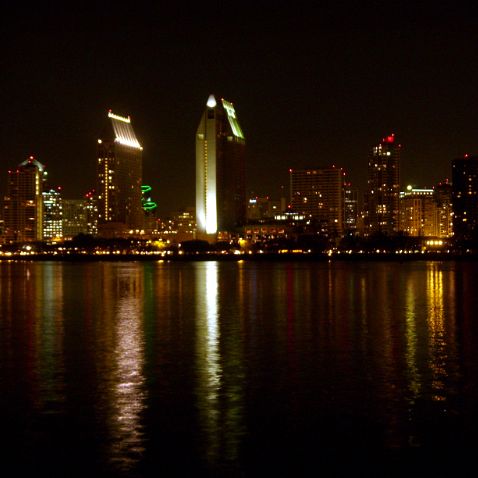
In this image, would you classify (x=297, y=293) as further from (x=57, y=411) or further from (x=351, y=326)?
(x=57, y=411)

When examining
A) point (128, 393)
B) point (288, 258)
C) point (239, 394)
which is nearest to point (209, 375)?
point (239, 394)

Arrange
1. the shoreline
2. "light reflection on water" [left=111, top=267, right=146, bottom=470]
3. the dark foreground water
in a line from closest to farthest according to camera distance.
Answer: the dark foreground water → "light reflection on water" [left=111, top=267, right=146, bottom=470] → the shoreline

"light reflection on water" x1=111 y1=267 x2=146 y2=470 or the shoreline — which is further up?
the shoreline

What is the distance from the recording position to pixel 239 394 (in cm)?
1861

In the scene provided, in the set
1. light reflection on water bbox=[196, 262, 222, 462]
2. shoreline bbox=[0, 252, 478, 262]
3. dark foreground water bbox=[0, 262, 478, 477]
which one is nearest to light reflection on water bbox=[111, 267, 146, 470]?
dark foreground water bbox=[0, 262, 478, 477]

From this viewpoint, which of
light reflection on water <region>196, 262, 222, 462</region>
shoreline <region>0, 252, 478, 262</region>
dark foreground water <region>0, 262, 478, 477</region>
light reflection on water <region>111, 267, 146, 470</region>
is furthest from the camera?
shoreline <region>0, 252, 478, 262</region>

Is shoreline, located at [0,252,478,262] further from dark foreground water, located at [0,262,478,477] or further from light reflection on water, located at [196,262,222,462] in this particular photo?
dark foreground water, located at [0,262,478,477]

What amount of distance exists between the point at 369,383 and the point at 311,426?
4404mm

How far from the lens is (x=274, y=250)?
19638 cm

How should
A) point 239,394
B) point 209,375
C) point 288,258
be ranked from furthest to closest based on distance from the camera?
1. point 288,258
2. point 209,375
3. point 239,394

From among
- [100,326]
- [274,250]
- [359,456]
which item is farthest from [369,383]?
[274,250]

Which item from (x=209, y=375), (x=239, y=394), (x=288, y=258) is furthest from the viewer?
(x=288, y=258)

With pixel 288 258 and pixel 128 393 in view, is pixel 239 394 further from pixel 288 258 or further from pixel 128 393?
pixel 288 258

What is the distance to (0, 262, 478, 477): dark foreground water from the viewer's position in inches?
537
